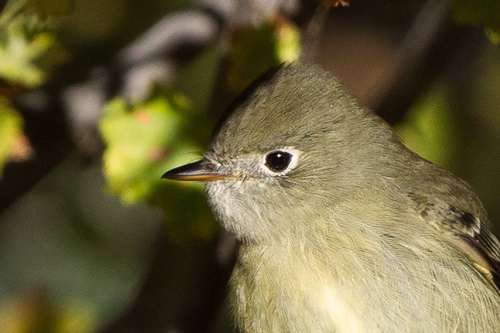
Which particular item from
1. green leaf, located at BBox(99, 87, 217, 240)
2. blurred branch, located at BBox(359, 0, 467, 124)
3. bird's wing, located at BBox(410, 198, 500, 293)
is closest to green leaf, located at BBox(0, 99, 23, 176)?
green leaf, located at BBox(99, 87, 217, 240)

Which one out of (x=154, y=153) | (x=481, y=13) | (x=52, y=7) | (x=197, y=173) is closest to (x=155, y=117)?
(x=154, y=153)

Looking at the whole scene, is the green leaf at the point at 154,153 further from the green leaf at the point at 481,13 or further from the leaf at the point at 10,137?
the green leaf at the point at 481,13

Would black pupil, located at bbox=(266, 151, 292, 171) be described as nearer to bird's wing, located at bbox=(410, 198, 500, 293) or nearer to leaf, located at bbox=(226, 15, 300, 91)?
leaf, located at bbox=(226, 15, 300, 91)

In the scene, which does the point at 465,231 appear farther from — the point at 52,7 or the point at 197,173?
the point at 52,7

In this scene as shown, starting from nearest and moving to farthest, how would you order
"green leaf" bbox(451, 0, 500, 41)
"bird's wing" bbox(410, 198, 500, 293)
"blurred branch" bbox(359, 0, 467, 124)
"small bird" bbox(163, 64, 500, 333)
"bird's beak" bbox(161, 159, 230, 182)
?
"green leaf" bbox(451, 0, 500, 41) < "small bird" bbox(163, 64, 500, 333) < "bird's beak" bbox(161, 159, 230, 182) < "bird's wing" bbox(410, 198, 500, 293) < "blurred branch" bbox(359, 0, 467, 124)

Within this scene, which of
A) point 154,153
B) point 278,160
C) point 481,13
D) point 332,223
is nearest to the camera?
point 481,13

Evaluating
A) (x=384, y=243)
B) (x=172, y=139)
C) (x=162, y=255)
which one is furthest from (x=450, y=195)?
(x=162, y=255)

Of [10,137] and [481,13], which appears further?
[10,137]
